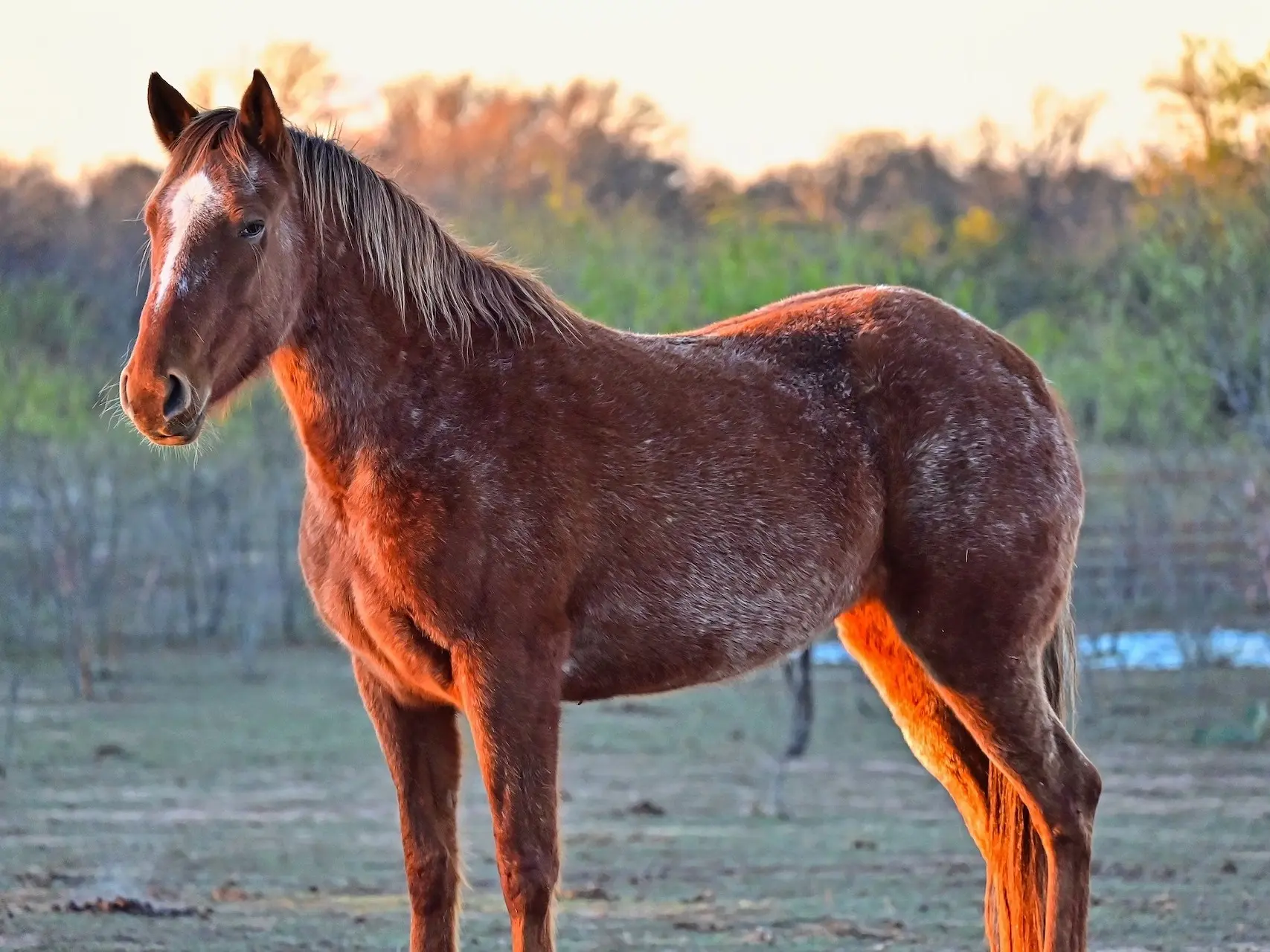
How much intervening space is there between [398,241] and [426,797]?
5.44 feet

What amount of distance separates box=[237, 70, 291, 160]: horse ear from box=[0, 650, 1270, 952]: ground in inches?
147

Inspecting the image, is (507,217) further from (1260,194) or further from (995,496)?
(995,496)

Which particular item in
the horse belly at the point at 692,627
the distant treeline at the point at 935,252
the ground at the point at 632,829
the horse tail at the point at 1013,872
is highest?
the distant treeline at the point at 935,252

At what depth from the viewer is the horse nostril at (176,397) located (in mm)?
4133

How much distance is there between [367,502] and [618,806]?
26.0ft

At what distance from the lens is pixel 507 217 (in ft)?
82.8

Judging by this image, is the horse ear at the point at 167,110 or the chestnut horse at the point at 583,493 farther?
the horse ear at the point at 167,110

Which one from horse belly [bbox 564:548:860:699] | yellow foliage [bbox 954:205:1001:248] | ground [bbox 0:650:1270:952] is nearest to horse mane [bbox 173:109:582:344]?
horse belly [bbox 564:548:860:699]

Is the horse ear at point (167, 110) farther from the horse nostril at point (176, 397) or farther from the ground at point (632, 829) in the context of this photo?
the ground at point (632, 829)

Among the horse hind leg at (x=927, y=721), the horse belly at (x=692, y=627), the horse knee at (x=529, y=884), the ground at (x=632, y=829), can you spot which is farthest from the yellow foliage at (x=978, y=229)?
the horse knee at (x=529, y=884)

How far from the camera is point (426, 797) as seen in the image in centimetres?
480

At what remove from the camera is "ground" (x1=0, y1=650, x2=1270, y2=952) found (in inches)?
293

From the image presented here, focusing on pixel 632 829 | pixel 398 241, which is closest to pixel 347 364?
pixel 398 241

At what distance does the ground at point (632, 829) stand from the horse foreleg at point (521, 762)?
2.62 m
